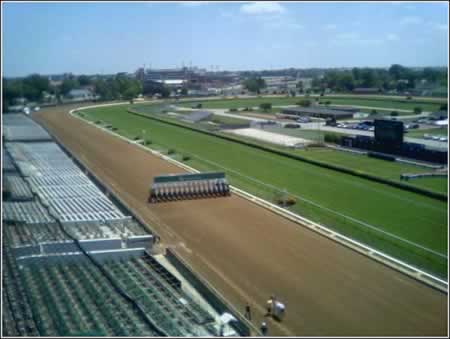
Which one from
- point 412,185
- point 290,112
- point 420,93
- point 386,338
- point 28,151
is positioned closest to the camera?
point 386,338

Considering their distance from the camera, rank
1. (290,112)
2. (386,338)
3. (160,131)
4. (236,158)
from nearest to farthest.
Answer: (386,338), (236,158), (160,131), (290,112)

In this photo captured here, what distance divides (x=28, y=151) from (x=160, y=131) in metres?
→ 8.00

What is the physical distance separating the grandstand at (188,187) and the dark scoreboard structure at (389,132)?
19.0 feet

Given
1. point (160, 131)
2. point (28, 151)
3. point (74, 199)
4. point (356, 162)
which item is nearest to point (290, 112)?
point (160, 131)

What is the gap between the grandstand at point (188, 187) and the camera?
414 inches

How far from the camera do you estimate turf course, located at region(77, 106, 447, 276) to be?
753 cm

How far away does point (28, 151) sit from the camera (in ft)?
43.1

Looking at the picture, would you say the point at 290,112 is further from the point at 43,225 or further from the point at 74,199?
the point at 43,225

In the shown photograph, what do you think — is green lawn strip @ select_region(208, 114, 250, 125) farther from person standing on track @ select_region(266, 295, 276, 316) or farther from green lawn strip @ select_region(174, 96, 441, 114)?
person standing on track @ select_region(266, 295, 276, 316)

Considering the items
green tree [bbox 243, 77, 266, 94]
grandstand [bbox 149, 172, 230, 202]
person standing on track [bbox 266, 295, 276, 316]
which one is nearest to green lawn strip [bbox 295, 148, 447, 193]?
grandstand [bbox 149, 172, 230, 202]

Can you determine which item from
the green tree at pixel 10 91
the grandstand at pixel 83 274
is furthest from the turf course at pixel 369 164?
the green tree at pixel 10 91

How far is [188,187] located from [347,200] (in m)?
3.27

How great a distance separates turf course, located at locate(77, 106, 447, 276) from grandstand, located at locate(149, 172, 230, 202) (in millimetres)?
715

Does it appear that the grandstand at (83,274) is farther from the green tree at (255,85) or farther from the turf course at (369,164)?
the green tree at (255,85)
